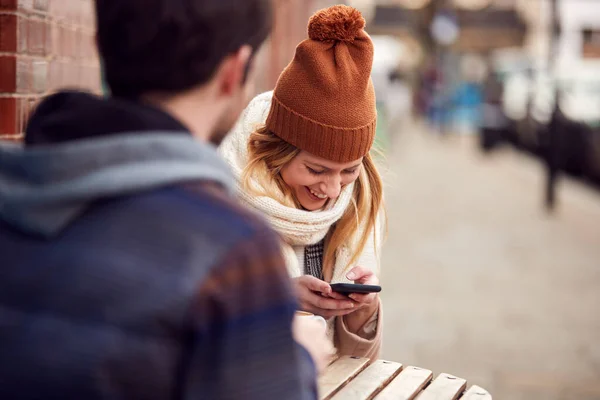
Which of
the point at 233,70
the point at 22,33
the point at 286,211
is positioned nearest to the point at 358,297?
the point at 286,211

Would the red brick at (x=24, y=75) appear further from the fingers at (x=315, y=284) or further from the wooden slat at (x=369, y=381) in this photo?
the wooden slat at (x=369, y=381)

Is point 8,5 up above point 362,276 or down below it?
above

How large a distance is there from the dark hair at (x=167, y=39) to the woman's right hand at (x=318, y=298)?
1040 mm

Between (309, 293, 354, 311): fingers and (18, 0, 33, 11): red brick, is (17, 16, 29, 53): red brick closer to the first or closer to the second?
(18, 0, 33, 11): red brick

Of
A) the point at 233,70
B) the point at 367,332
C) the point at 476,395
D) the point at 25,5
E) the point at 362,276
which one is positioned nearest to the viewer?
the point at 233,70

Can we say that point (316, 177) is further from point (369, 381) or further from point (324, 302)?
point (369, 381)

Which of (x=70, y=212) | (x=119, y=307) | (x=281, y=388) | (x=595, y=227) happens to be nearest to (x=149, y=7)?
(x=70, y=212)

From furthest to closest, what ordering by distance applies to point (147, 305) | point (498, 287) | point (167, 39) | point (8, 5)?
point (498, 287), point (8, 5), point (167, 39), point (147, 305)

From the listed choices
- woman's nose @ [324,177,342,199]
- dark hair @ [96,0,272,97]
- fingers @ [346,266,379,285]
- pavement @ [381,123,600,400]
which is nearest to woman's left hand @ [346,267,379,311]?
fingers @ [346,266,379,285]

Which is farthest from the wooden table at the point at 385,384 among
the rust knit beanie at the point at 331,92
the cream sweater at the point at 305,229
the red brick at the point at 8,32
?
the red brick at the point at 8,32

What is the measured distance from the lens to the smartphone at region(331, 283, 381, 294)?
2.35 metres

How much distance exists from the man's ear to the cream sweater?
3.31ft

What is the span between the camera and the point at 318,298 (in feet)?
7.80

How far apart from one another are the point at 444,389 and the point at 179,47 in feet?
4.24
